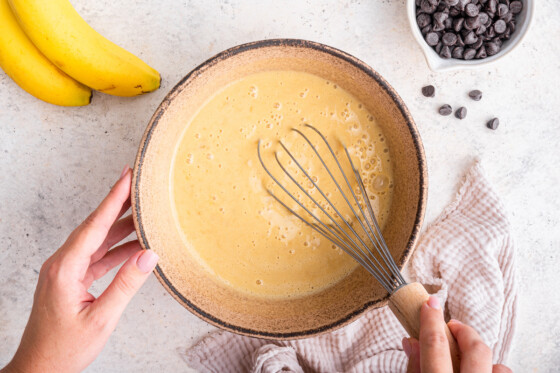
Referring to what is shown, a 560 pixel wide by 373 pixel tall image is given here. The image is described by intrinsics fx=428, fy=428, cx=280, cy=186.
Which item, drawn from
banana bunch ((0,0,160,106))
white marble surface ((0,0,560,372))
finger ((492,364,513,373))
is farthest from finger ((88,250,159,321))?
finger ((492,364,513,373))

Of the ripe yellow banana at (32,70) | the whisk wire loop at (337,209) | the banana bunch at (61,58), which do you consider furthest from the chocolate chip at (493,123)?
the ripe yellow banana at (32,70)

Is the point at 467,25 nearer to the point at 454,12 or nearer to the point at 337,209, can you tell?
the point at 454,12

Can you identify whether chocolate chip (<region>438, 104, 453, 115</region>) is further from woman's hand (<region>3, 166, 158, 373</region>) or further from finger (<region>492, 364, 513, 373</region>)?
A: woman's hand (<region>3, 166, 158, 373</region>)

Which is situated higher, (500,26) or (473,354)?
(500,26)

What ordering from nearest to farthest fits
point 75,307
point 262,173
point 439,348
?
point 439,348
point 75,307
point 262,173

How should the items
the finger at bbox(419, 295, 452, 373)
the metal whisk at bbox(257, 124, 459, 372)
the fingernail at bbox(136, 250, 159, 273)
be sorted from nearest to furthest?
the finger at bbox(419, 295, 452, 373)
the fingernail at bbox(136, 250, 159, 273)
the metal whisk at bbox(257, 124, 459, 372)

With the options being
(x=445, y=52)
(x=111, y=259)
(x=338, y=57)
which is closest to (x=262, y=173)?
(x=338, y=57)
